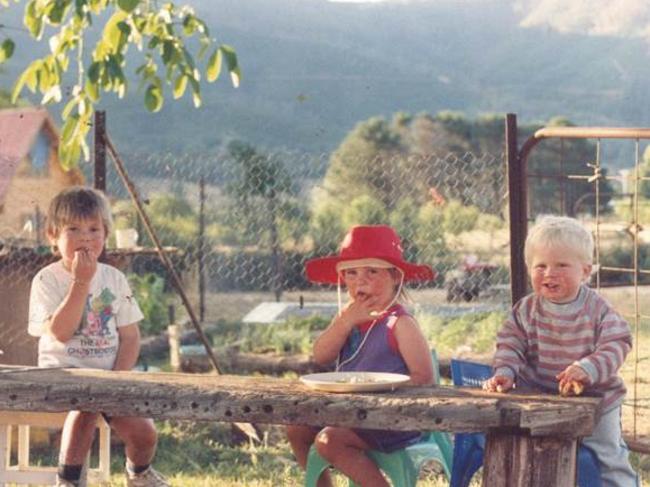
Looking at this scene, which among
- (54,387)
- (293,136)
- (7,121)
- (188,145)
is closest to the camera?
(54,387)

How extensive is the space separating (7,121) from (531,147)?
23.5ft

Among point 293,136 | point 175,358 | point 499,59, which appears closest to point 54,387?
point 175,358

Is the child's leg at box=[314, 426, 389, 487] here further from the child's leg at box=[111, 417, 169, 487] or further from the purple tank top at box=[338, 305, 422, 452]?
the child's leg at box=[111, 417, 169, 487]

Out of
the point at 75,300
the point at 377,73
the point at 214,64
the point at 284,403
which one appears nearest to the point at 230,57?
the point at 214,64

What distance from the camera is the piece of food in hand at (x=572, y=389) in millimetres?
3762

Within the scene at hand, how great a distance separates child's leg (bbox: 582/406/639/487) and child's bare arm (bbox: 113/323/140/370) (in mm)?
1578

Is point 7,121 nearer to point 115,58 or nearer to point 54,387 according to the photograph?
point 115,58

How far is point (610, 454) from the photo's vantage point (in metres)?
4.15

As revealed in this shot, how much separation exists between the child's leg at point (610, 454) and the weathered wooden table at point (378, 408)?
19.6 inches

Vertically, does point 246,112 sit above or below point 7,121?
above

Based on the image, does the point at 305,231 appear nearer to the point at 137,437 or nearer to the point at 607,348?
the point at 137,437

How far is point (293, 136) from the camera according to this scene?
37406mm

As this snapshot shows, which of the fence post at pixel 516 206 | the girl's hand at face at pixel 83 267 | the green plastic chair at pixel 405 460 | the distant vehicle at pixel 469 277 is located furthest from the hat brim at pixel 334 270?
the distant vehicle at pixel 469 277

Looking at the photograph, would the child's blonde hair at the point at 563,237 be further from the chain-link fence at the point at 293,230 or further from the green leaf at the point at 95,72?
the chain-link fence at the point at 293,230
